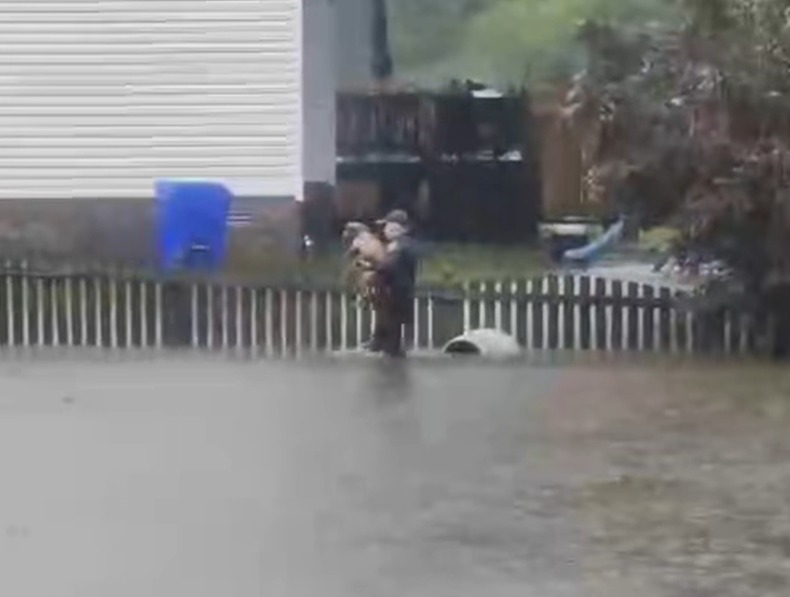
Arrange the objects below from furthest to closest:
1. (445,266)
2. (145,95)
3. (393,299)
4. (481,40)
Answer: (481,40)
(445,266)
(145,95)
(393,299)

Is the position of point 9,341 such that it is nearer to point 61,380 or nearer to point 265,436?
point 61,380

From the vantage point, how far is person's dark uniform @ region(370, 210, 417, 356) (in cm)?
1841

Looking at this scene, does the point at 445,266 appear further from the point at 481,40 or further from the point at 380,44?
the point at 481,40

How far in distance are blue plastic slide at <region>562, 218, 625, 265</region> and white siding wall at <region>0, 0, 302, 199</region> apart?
308 centimetres

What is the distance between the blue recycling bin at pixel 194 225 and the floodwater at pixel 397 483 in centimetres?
762

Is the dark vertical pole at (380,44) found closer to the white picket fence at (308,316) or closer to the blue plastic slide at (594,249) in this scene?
the blue plastic slide at (594,249)

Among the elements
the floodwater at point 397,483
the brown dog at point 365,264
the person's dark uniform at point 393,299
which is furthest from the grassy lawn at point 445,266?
the floodwater at point 397,483

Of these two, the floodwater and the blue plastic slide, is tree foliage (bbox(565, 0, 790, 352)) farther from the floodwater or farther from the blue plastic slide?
the blue plastic slide

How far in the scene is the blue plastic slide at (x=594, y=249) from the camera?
75.6ft

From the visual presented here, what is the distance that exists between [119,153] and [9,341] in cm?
641

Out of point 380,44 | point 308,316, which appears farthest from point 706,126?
point 380,44

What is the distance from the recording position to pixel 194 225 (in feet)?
80.6

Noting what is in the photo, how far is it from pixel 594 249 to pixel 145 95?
498cm

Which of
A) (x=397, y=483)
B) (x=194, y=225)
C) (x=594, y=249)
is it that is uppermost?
(x=397, y=483)
